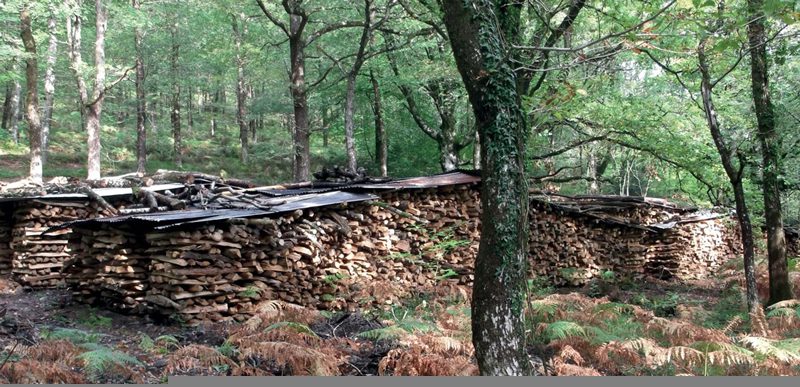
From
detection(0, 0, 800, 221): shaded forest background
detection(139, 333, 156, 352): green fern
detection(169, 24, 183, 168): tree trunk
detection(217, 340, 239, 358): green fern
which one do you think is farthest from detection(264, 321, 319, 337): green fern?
detection(169, 24, 183, 168): tree trunk

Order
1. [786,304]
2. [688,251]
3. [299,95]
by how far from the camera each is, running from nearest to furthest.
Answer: [786,304] → [299,95] → [688,251]

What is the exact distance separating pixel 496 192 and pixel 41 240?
33.3ft

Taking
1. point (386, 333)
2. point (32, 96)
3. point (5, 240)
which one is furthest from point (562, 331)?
point (32, 96)

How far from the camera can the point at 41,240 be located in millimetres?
10773

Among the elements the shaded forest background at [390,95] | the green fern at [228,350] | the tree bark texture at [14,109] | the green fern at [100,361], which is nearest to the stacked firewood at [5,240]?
the shaded forest background at [390,95]

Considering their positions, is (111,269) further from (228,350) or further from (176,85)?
(176,85)

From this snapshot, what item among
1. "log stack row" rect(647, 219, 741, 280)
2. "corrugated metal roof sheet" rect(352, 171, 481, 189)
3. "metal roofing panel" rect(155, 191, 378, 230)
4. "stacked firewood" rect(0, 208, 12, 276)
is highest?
"corrugated metal roof sheet" rect(352, 171, 481, 189)

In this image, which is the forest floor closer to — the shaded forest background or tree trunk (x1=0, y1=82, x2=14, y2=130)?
the shaded forest background

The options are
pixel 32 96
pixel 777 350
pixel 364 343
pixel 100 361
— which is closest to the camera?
pixel 100 361

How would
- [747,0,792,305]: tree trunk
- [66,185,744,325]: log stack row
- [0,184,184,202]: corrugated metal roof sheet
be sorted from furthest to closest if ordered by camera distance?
[0,184,184,202]: corrugated metal roof sheet, [747,0,792,305]: tree trunk, [66,185,744,325]: log stack row

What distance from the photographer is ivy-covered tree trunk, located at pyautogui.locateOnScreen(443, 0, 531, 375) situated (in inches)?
158

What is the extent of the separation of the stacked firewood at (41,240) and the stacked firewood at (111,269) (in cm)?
209

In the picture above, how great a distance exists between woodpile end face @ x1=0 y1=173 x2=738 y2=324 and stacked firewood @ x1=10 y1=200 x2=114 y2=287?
19 millimetres

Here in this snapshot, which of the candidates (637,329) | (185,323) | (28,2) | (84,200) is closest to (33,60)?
(28,2)
